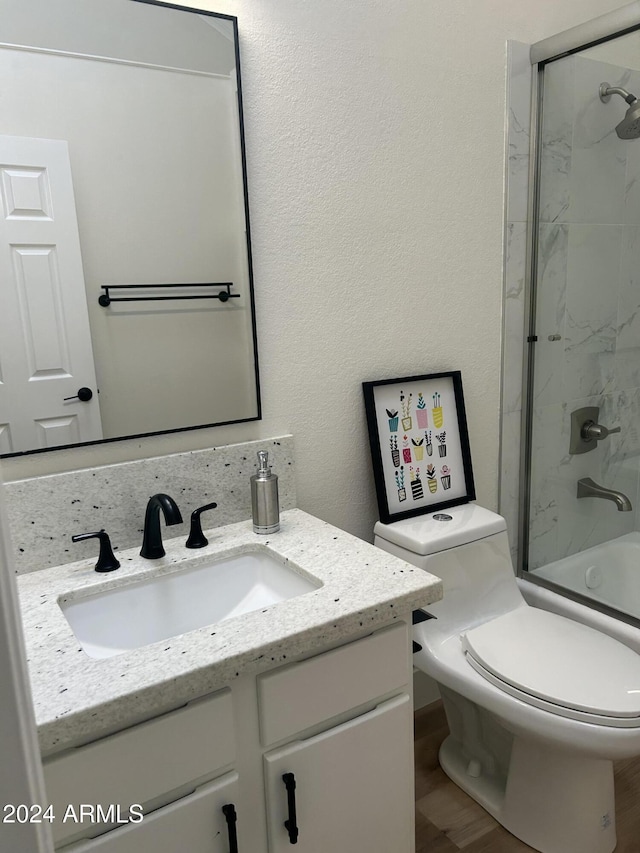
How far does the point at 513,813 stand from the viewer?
65.2 inches

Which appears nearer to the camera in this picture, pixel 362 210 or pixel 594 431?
pixel 362 210

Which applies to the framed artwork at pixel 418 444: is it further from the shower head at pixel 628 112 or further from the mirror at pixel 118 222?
the shower head at pixel 628 112

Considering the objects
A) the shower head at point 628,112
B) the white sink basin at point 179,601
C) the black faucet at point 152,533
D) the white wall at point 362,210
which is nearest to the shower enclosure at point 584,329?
the shower head at point 628,112

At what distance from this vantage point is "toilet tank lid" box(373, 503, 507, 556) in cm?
169

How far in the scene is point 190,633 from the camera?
3.40ft

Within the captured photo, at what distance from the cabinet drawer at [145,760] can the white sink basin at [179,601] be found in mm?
264

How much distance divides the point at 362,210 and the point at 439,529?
0.86 metres

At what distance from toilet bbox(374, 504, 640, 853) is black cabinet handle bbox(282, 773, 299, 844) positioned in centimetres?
54

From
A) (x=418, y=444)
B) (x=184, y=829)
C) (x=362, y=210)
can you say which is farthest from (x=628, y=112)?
(x=184, y=829)

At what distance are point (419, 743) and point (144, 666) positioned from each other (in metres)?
1.30

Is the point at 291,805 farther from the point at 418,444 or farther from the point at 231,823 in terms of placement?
the point at 418,444

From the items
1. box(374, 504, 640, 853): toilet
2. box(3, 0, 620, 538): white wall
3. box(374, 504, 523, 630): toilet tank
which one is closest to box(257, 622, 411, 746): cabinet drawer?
box(374, 504, 640, 853): toilet

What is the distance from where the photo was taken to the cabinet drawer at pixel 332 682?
3.51 feet

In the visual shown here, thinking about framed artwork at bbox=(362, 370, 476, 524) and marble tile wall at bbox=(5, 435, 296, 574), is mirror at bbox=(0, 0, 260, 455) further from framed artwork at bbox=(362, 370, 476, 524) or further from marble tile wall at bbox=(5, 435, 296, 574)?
framed artwork at bbox=(362, 370, 476, 524)
